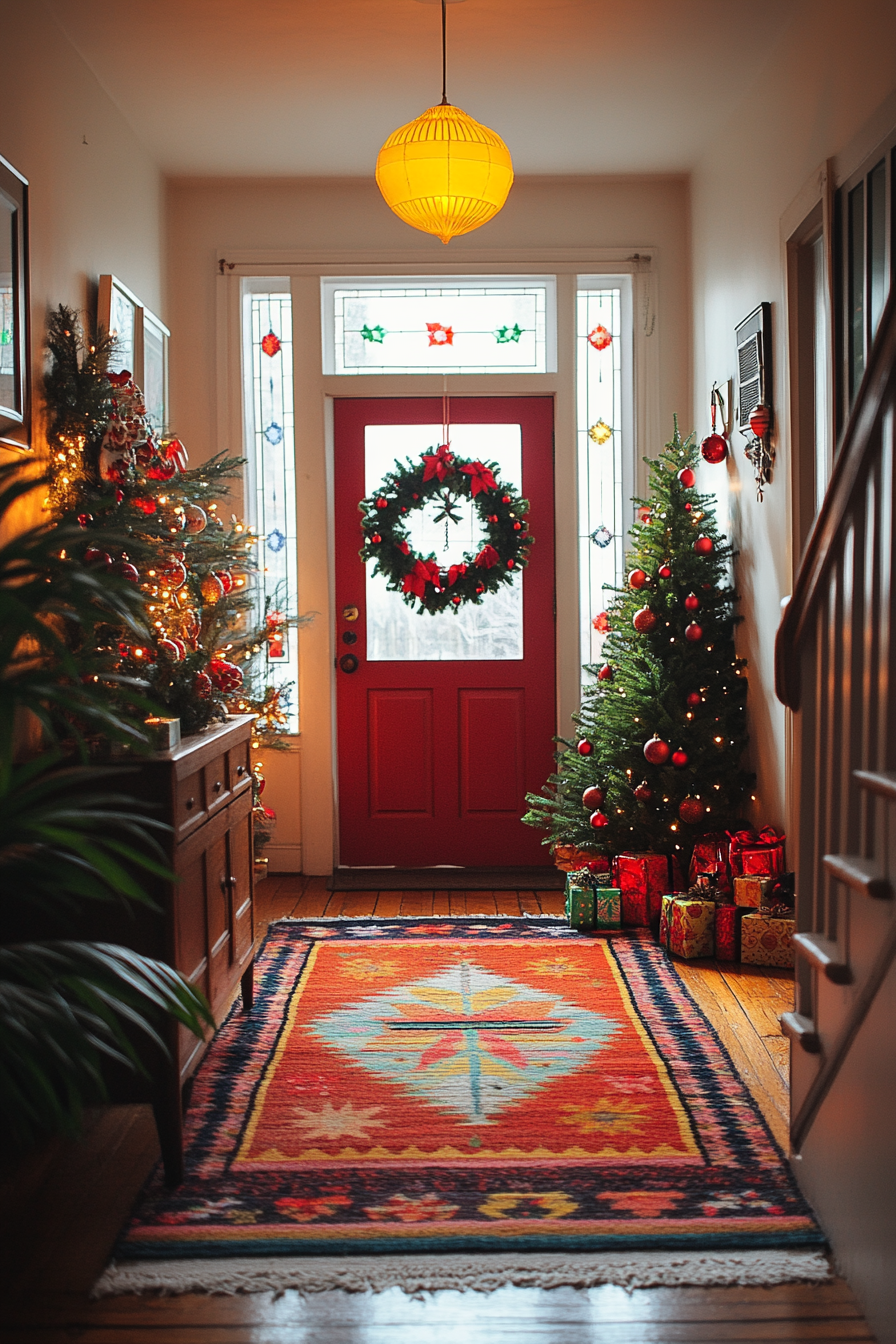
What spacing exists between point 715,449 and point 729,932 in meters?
1.83

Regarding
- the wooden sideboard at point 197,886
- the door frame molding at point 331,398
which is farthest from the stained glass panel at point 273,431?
the wooden sideboard at point 197,886

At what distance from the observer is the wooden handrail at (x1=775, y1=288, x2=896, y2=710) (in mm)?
1905

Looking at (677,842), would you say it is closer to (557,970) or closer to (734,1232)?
(557,970)

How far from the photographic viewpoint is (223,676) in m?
3.42

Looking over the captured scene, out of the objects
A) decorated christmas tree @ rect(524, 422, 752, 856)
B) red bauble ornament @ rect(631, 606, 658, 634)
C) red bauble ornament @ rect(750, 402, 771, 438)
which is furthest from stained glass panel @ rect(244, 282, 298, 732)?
red bauble ornament @ rect(750, 402, 771, 438)

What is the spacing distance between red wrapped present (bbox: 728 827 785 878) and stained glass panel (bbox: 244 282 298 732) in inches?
84.3

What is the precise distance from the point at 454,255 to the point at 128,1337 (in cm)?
439

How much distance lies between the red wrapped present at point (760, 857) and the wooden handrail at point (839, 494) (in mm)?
1640

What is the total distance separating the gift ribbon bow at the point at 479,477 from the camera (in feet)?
16.5

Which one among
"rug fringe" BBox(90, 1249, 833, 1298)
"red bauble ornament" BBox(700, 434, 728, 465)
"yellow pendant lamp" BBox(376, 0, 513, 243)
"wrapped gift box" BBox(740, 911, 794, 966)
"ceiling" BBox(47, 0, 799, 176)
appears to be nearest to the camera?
"rug fringe" BBox(90, 1249, 833, 1298)

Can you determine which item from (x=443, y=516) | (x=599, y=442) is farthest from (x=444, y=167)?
(x=599, y=442)

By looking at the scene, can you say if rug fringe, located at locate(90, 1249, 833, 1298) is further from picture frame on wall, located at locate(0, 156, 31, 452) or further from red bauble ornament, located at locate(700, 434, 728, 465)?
red bauble ornament, located at locate(700, 434, 728, 465)

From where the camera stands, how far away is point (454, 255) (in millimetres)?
5105

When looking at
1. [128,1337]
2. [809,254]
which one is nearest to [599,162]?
[809,254]
